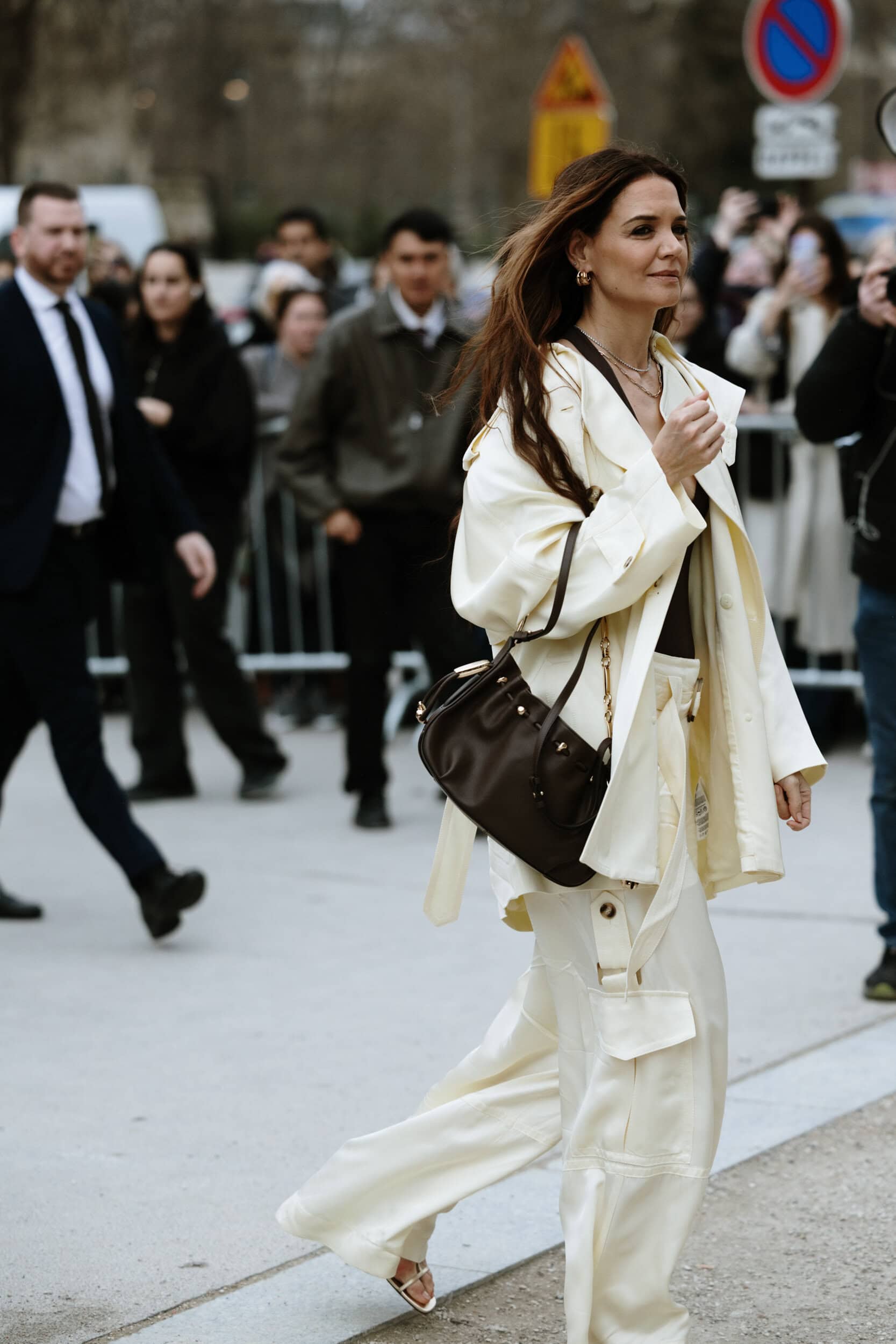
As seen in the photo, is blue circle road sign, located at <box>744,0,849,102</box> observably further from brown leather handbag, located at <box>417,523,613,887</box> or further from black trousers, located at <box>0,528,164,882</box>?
brown leather handbag, located at <box>417,523,613,887</box>

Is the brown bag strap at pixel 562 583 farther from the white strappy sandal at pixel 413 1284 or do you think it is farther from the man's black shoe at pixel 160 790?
the man's black shoe at pixel 160 790

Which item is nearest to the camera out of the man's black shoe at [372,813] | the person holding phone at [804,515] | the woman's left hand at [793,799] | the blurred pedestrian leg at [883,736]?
the woman's left hand at [793,799]

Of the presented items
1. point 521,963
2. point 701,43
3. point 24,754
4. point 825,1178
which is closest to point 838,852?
point 521,963

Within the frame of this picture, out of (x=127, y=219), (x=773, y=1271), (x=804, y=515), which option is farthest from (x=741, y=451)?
(x=127, y=219)

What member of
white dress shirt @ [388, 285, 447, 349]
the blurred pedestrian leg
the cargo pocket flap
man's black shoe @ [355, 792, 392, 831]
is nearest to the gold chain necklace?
the cargo pocket flap

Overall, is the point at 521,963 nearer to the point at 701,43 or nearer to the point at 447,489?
the point at 447,489

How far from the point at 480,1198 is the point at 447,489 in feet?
12.5

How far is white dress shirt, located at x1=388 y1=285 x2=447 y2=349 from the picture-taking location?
740 centimetres

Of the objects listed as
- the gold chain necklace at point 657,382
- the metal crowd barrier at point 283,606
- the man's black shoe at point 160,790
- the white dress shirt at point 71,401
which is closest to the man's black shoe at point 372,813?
the man's black shoe at point 160,790

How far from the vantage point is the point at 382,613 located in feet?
24.6

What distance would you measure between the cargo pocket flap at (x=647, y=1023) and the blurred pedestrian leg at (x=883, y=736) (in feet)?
7.65

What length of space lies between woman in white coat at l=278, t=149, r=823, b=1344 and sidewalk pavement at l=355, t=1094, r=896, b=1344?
30 centimetres

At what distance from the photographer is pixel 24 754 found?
905 centimetres

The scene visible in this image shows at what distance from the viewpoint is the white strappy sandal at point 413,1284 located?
3.41m
